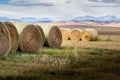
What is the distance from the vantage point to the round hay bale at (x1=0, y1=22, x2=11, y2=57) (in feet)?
50.8

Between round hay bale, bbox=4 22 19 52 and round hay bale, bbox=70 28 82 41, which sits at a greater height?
round hay bale, bbox=4 22 19 52

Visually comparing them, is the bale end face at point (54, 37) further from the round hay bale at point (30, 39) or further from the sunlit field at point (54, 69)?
the sunlit field at point (54, 69)

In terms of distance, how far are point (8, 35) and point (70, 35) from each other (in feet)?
63.3

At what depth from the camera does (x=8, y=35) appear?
15742 mm

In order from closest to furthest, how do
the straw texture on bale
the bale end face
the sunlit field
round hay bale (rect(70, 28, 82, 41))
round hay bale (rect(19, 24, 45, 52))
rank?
the sunlit field, round hay bale (rect(19, 24, 45, 52)), the straw texture on bale, the bale end face, round hay bale (rect(70, 28, 82, 41))

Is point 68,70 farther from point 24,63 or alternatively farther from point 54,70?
point 24,63

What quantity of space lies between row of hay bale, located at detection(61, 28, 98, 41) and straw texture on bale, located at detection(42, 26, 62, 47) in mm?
10539

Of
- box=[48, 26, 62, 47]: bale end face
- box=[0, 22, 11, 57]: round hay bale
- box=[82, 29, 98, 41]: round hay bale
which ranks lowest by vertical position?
box=[82, 29, 98, 41]: round hay bale

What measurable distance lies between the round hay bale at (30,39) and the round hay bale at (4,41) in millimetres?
2552

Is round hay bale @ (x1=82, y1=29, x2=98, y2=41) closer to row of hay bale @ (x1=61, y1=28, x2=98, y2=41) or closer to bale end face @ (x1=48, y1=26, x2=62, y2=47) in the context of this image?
row of hay bale @ (x1=61, y1=28, x2=98, y2=41)

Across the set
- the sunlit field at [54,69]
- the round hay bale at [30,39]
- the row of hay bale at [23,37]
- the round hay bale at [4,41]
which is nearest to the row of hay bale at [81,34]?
the row of hay bale at [23,37]

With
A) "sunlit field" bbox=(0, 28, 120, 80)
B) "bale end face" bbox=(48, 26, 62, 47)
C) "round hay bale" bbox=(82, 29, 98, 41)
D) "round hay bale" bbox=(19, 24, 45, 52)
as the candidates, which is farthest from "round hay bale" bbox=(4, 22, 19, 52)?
"round hay bale" bbox=(82, 29, 98, 41)

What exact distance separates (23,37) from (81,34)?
1606 cm

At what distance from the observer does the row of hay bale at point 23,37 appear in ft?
51.3
